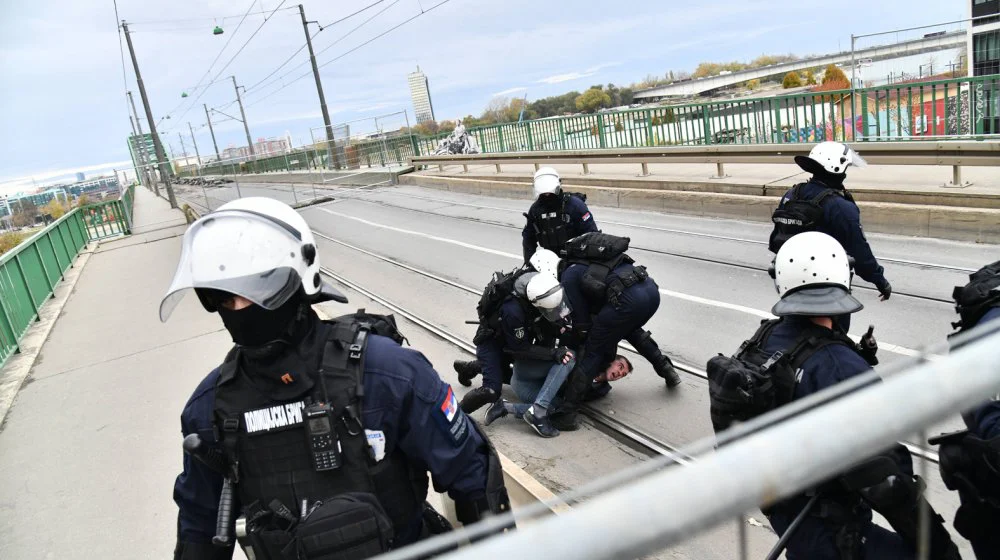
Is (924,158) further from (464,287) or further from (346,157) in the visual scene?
(346,157)

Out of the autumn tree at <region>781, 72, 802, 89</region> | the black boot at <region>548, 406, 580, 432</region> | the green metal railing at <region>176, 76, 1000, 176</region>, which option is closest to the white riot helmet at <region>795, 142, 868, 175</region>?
the black boot at <region>548, 406, 580, 432</region>

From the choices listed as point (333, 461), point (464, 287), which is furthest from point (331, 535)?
point (464, 287)

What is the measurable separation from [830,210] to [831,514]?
3275 millimetres

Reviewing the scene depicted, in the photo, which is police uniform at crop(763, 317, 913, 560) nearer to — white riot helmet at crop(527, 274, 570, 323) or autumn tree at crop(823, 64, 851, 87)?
white riot helmet at crop(527, 274, 570, 323)

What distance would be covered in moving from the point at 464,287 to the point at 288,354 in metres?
7.33

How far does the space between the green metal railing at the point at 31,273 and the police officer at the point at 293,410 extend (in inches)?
332

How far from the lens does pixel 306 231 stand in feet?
7.67

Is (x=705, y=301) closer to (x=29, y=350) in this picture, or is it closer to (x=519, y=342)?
(x=519, y=342)

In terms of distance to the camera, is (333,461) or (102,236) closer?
(333,461)

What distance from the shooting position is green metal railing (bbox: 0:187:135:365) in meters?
9.12

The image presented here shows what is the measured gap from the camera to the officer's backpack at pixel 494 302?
17.1 feet

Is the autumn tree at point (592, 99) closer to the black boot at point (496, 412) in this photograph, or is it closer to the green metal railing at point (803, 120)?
the green metal railing at point (803, 120)

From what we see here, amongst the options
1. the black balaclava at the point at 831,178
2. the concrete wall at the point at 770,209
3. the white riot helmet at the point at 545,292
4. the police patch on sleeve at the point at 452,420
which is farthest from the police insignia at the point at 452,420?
the concrete wall at the point at 770,209

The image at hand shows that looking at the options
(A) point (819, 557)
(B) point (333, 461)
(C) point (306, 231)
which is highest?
(C) point (306, 231)
